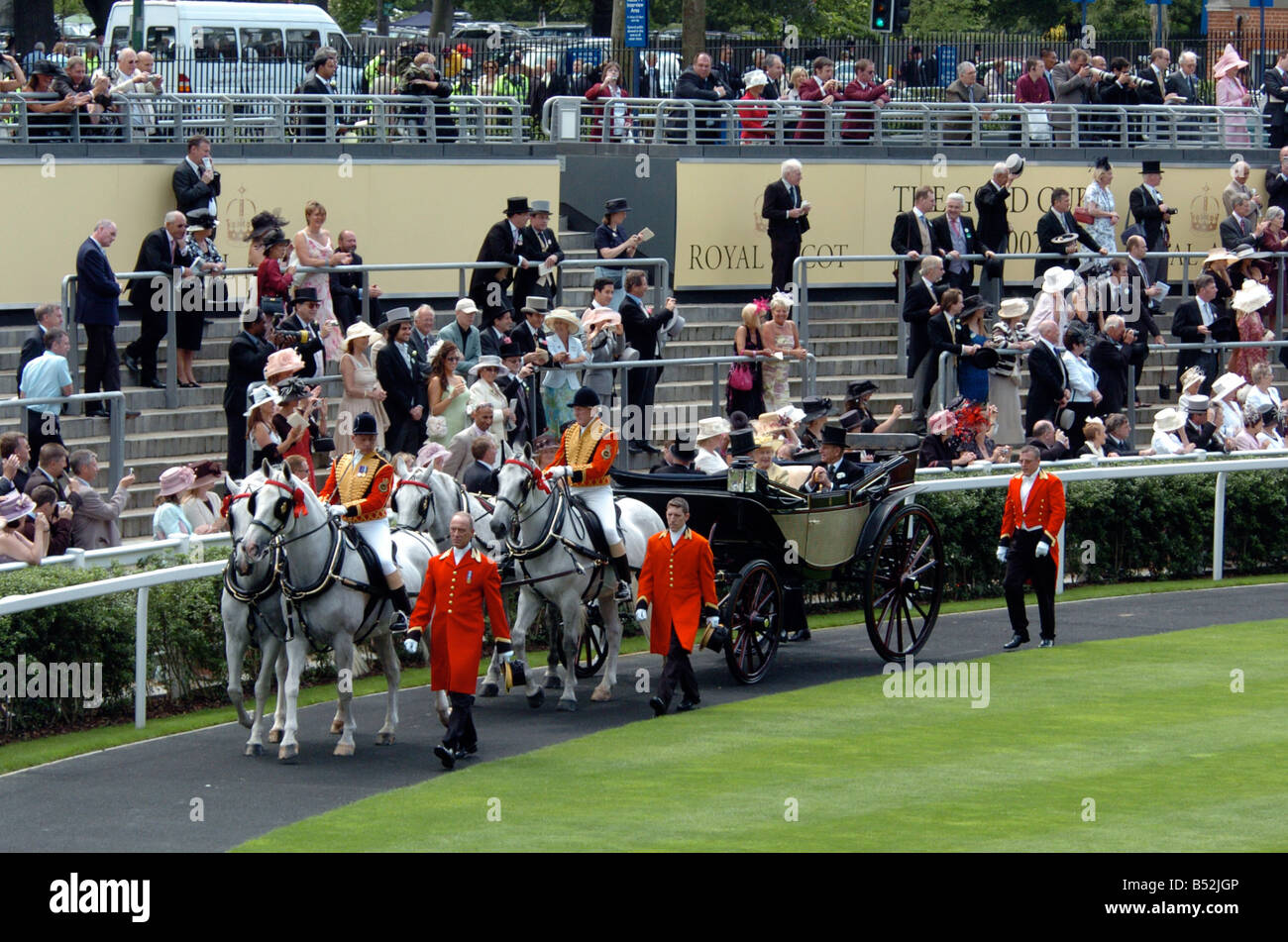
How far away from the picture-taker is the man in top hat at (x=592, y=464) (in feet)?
51.4

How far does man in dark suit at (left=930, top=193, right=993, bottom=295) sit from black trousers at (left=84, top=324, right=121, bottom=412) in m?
10.5

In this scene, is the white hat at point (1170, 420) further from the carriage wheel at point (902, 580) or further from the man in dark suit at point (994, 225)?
the carriage wheel at point (902, 580)

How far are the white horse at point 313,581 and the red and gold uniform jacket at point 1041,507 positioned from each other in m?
6.10

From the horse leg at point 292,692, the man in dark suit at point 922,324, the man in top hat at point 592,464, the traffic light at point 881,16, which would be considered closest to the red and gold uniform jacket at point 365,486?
the horse leg at point 292,692

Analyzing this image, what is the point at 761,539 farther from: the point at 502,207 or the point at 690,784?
the point at 502,207

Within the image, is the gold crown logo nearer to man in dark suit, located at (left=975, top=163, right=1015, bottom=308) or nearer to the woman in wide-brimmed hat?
the woman in wide-brimmed hat

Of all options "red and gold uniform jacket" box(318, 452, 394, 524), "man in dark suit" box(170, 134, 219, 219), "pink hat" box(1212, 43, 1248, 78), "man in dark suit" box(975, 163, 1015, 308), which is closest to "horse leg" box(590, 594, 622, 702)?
"red and gold uniform jacket" box(318, 452, 394, 524)

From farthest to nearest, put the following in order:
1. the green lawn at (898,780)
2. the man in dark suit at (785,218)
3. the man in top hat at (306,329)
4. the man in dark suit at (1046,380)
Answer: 1. the man in dark suit at (785,218)
2. the man in dark suit at (1046,380)
3. the man in top hat at (306,329)
4. the green lawn at (898,780)

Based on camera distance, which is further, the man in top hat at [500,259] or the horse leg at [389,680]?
the man in top hat at [500,259]

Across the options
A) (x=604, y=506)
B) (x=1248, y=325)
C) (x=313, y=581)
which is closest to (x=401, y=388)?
(x=604, y=506)

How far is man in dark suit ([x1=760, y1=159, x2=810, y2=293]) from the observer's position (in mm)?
24453

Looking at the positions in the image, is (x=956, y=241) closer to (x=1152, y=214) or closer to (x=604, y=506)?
(x=1152, y=214)
